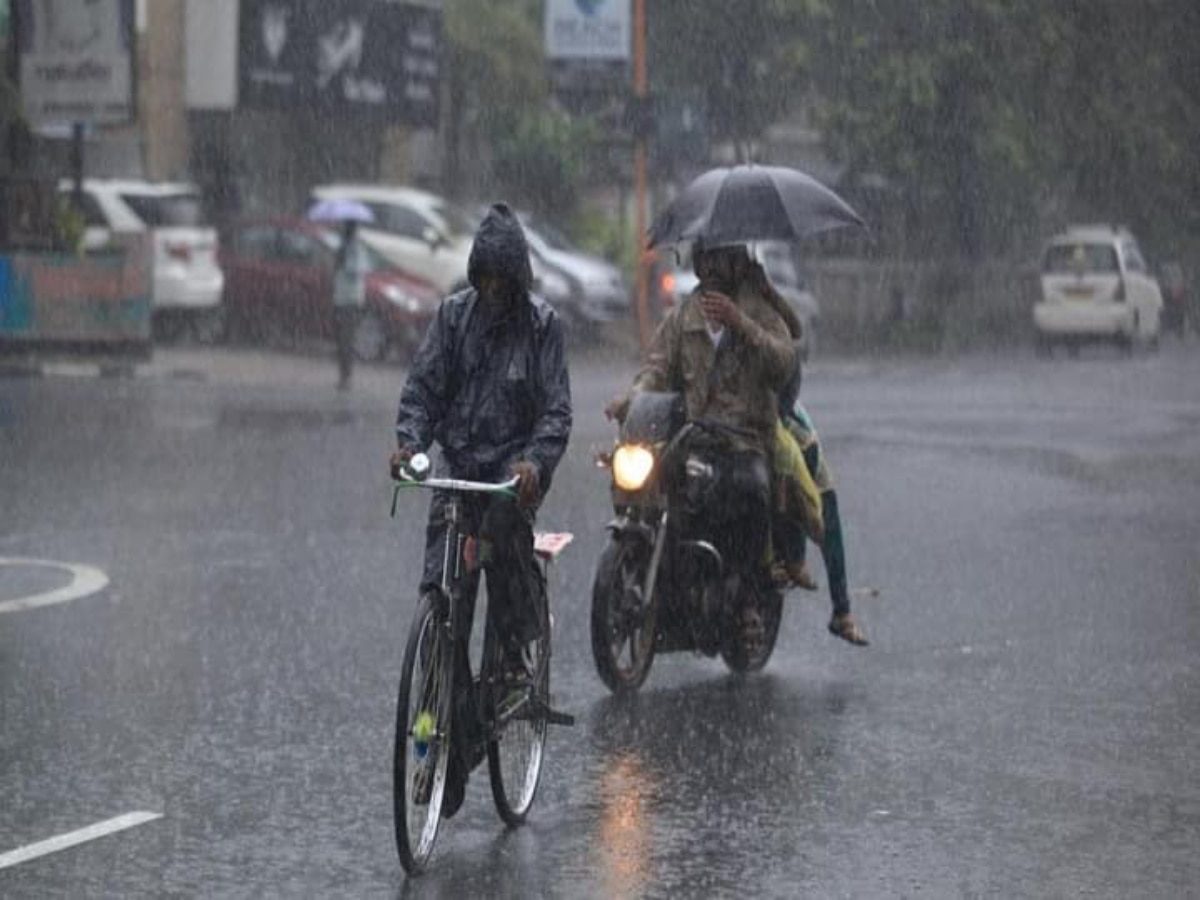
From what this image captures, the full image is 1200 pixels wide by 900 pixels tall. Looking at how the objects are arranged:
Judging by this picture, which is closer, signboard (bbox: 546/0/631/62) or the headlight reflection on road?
the headlight reflection on road

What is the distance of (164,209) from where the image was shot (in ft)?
108

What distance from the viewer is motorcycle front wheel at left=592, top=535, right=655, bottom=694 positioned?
955cm

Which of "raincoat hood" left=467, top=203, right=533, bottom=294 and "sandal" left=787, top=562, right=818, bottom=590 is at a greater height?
"raincoat hood" left=467, top=203, right=533, bottom=294

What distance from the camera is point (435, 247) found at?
33.9m

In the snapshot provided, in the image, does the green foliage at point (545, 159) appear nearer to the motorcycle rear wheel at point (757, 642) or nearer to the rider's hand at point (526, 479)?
the motorcycle rear wheel at point (757, 642)

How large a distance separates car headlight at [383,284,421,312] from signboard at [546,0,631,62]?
4.15 metres

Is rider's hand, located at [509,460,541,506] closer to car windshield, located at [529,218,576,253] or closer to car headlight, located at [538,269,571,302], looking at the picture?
car headlight, located at [538,269,571,302]

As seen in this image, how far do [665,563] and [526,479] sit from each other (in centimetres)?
278

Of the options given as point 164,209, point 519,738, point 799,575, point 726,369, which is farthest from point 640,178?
point 519,738

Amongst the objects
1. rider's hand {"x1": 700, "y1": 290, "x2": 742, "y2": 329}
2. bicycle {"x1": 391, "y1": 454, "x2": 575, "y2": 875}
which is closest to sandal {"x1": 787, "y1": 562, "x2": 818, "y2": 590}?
rider's hand {"x1": 700, "y1": 290, "x2": 742, "y2": 329}

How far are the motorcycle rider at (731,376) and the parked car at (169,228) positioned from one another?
22.8 meters

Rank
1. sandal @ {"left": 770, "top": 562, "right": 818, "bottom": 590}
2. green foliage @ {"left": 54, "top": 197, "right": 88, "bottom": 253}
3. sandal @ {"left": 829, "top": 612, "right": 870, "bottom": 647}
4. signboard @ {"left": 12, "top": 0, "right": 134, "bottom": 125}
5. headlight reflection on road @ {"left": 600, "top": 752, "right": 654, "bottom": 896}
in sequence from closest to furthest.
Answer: headlight reflection on road @ {"left": 600, "top": 752, "right": 654, "bottom": 896}, sandal @ {"left": 770, "top": 562, "right": 818, "bottom": 590}, sandal @ {"left": 829, "top": 612, "right": 870, "bottom": 647}, green foliage @ {"left": 54, "top": 197, "right": 88, "bottom": 253}, signboard @ {"left": 12, "top": 0, "right": 134, "bottom": 125}

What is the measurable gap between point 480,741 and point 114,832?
40.3 inches

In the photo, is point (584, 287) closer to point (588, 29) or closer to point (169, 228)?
point (588, 29)
